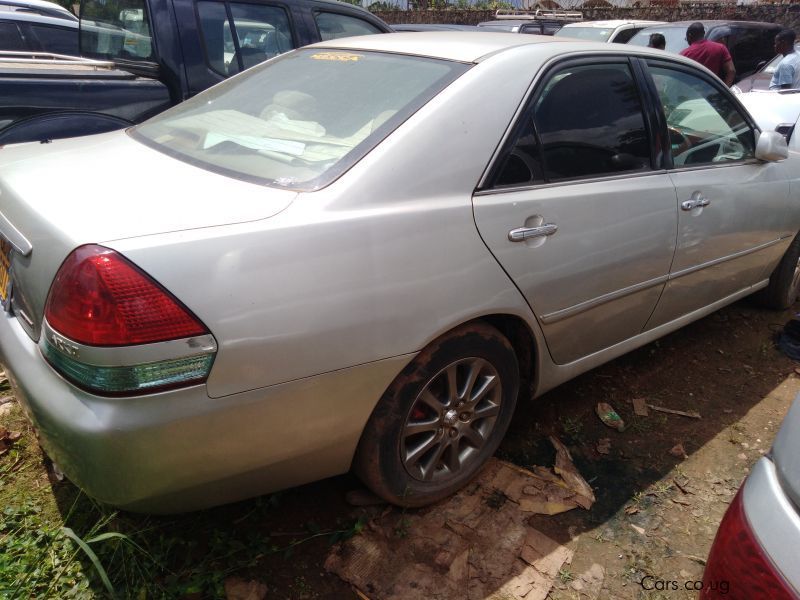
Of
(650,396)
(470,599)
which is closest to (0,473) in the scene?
(470,599)

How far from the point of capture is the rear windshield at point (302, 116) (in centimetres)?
200

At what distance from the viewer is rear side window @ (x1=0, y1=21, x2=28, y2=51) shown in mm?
6379

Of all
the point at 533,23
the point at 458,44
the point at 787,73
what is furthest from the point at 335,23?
the point at 533,23

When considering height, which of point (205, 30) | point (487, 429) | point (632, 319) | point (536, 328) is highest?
point (205, 30)

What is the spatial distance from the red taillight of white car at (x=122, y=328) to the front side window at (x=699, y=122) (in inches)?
92.0

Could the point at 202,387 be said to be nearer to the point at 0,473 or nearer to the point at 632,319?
the point at 0,473

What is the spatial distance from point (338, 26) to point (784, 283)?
3717 mm

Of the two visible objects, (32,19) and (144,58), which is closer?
(144,58)

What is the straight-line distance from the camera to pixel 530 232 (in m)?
2.23

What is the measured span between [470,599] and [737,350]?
101 inches

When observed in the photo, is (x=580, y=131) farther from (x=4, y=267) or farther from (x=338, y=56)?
(x=4, y=267)

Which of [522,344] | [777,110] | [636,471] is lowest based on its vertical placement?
[636,471]

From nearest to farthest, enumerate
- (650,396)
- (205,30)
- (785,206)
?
(650,396)
(785,206)
(205,30)

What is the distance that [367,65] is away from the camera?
2.47m
